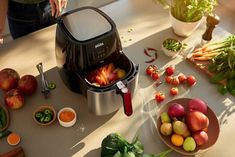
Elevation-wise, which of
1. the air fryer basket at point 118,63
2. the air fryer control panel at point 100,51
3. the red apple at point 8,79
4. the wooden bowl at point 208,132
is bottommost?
the wooden bowl at point 208,132

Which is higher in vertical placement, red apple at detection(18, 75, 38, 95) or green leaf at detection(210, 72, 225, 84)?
red apple at detection(18, 75, 38, 95)

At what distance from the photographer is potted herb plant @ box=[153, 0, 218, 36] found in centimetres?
123

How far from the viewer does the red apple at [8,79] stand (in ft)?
3.54

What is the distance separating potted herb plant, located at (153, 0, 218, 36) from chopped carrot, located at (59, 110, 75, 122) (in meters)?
0.58

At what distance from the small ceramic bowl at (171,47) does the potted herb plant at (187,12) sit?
84mm

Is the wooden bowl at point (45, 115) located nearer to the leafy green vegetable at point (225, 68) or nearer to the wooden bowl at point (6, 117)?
the wooden bowl at point (6, 117)

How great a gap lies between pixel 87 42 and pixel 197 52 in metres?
0.51

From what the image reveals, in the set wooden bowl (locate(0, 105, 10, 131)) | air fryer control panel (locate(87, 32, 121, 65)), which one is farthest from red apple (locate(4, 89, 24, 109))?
air fryer control panel (locate(87, 32, 121, 65))

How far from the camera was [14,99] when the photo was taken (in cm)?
104

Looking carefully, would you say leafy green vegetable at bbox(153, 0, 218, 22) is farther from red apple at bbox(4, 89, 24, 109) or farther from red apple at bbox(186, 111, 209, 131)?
red apple at bbox(4, 89, 24, 109)

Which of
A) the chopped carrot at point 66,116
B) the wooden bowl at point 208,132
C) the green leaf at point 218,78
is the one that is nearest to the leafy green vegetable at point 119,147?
the wooden bowl at point 208,132

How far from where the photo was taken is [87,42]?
0.96m

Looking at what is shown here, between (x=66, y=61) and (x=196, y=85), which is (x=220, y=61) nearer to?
(x=196, y=85)

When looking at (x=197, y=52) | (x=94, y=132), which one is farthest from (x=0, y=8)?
(x=197, y=52)
